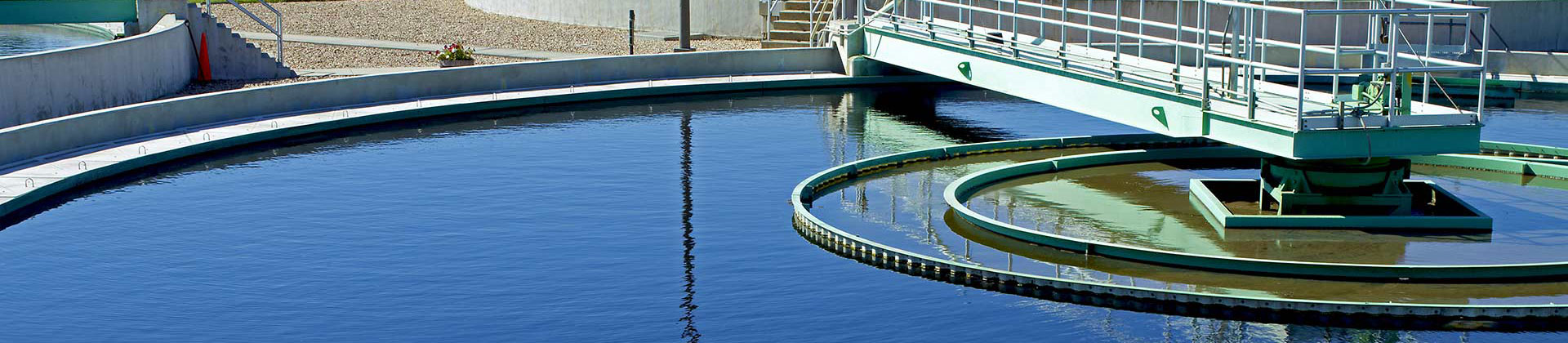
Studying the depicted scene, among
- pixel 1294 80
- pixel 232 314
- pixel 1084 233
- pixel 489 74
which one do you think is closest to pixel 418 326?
pixel 232 314

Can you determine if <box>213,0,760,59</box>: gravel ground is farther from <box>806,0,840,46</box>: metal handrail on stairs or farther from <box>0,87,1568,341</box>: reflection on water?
<box>0,87,1568,341</box>: reflection on water

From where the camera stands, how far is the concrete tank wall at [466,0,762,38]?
40.0 m

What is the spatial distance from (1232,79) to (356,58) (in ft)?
68.8

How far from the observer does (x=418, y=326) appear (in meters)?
13.3

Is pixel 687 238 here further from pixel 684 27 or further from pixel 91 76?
pixel 684 27

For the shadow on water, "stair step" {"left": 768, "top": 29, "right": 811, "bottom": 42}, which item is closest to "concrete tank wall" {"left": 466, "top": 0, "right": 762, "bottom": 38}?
"stair step" {"left": 768, "top": 29, "right": 811, "bottom": 42}

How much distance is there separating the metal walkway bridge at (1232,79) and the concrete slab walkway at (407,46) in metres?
6.92

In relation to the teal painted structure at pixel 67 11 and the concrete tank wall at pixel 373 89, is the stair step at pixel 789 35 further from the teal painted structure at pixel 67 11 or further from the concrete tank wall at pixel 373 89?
the teal painted structure at pixel 67 11

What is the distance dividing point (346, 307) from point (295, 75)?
719 inches

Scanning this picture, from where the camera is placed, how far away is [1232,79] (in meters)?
18.3

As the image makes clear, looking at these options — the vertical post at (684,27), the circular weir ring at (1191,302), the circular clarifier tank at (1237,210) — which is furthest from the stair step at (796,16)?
the circular weir ring at (1191,302)

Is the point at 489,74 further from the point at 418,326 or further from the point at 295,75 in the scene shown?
the point at 418,326

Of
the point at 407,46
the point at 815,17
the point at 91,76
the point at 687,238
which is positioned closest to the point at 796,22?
the point at 815,17

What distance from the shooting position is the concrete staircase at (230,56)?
31.2m
